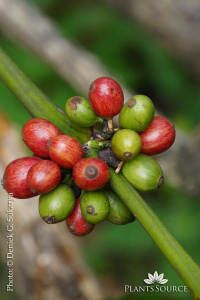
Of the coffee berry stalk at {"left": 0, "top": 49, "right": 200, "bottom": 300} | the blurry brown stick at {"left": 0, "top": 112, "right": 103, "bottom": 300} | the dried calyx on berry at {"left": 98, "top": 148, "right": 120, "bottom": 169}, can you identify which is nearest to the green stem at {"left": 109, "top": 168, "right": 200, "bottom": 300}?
the coffee berry stalk at {"left": 0, "top": 49, "right": 200, "bottom": 300}

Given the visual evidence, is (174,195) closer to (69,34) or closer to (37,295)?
(37,295)

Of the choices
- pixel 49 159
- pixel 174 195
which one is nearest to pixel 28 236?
pixel 174 195

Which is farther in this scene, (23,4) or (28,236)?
(23,4)

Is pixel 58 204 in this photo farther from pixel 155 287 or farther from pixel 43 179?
pixel 155 287

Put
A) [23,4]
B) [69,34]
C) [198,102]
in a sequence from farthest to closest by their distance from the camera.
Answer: [69,34] < [198,102] < [23,4]

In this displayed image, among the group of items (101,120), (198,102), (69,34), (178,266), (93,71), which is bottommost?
(178,266)

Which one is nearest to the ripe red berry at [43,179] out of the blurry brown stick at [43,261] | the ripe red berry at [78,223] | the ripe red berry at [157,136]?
the ripe red berry at [78,223]

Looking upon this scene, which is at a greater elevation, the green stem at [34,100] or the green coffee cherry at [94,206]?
the green stem at [34,100]

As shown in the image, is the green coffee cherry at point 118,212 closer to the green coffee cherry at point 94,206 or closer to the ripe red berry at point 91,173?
the green coffee cherry at point 94,206
